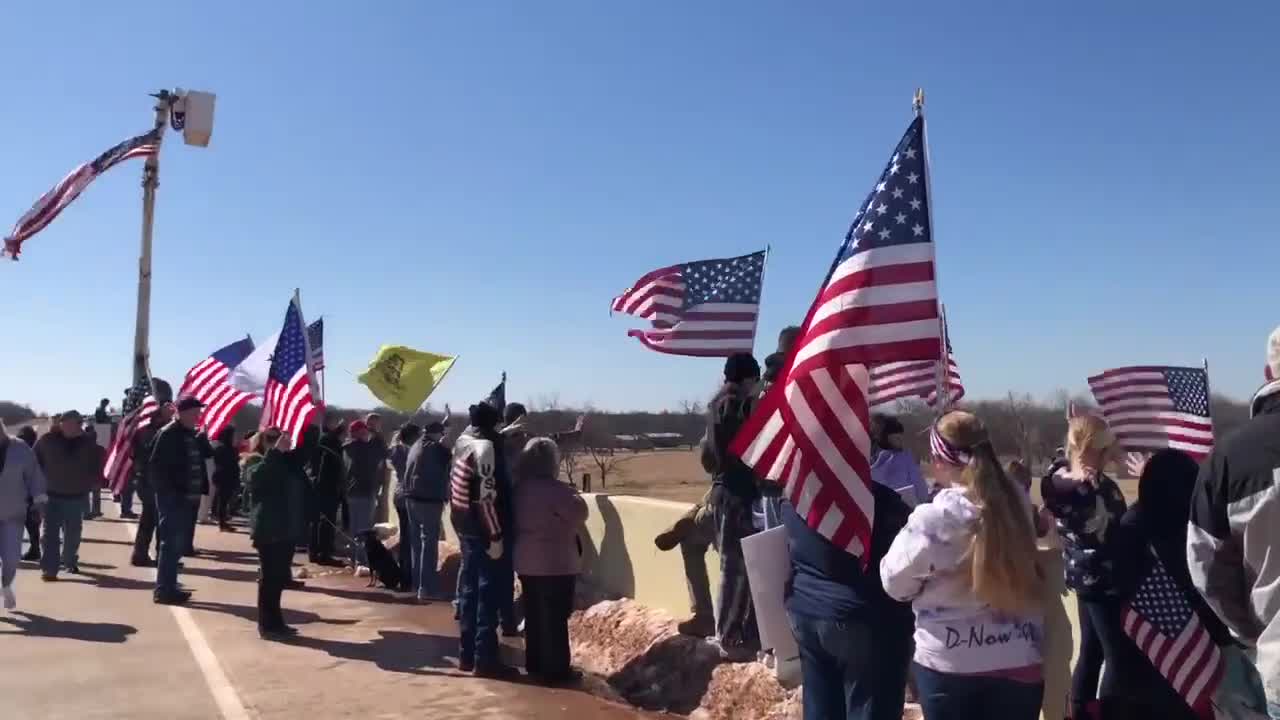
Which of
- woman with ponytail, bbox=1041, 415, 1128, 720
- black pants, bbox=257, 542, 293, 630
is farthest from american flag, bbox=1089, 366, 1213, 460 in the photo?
black pants, bbox=257, 542, 293, 630

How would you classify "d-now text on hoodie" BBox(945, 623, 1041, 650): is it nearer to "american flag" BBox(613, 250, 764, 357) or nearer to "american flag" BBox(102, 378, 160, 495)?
"american flag" BBox(613, 250, 764, 357)

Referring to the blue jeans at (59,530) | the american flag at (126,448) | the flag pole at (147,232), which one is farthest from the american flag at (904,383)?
the flag pole at (147,232)

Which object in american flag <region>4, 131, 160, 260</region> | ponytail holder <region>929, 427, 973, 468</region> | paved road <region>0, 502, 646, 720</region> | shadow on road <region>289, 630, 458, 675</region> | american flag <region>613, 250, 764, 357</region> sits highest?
american flag <region>4, 131, 160, 260</region>

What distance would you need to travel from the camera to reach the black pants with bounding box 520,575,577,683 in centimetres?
Result: 776

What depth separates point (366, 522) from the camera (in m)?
13.7

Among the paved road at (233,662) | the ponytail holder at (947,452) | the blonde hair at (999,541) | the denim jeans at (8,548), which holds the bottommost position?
the paved road at (233,662)

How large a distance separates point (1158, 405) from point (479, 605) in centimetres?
659

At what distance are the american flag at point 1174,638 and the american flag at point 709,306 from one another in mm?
6614

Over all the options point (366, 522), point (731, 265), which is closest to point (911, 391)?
point (731, 265)

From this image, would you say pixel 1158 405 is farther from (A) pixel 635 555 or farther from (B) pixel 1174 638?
(B) pixel 1174 638

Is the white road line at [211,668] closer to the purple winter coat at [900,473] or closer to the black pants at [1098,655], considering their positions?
the purple winter coat at [900,473]

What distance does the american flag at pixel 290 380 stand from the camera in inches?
420

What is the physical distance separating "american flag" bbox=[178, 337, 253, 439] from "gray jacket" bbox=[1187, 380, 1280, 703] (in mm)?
11859

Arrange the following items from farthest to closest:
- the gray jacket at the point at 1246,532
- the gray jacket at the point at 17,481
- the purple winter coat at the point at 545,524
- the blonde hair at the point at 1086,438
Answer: the gray jacket at the point at 17,481
the purple winter coat at the point at 545,524
the blonde hair at the point at 1086,438
the gray jacket at the point at 1246,532
